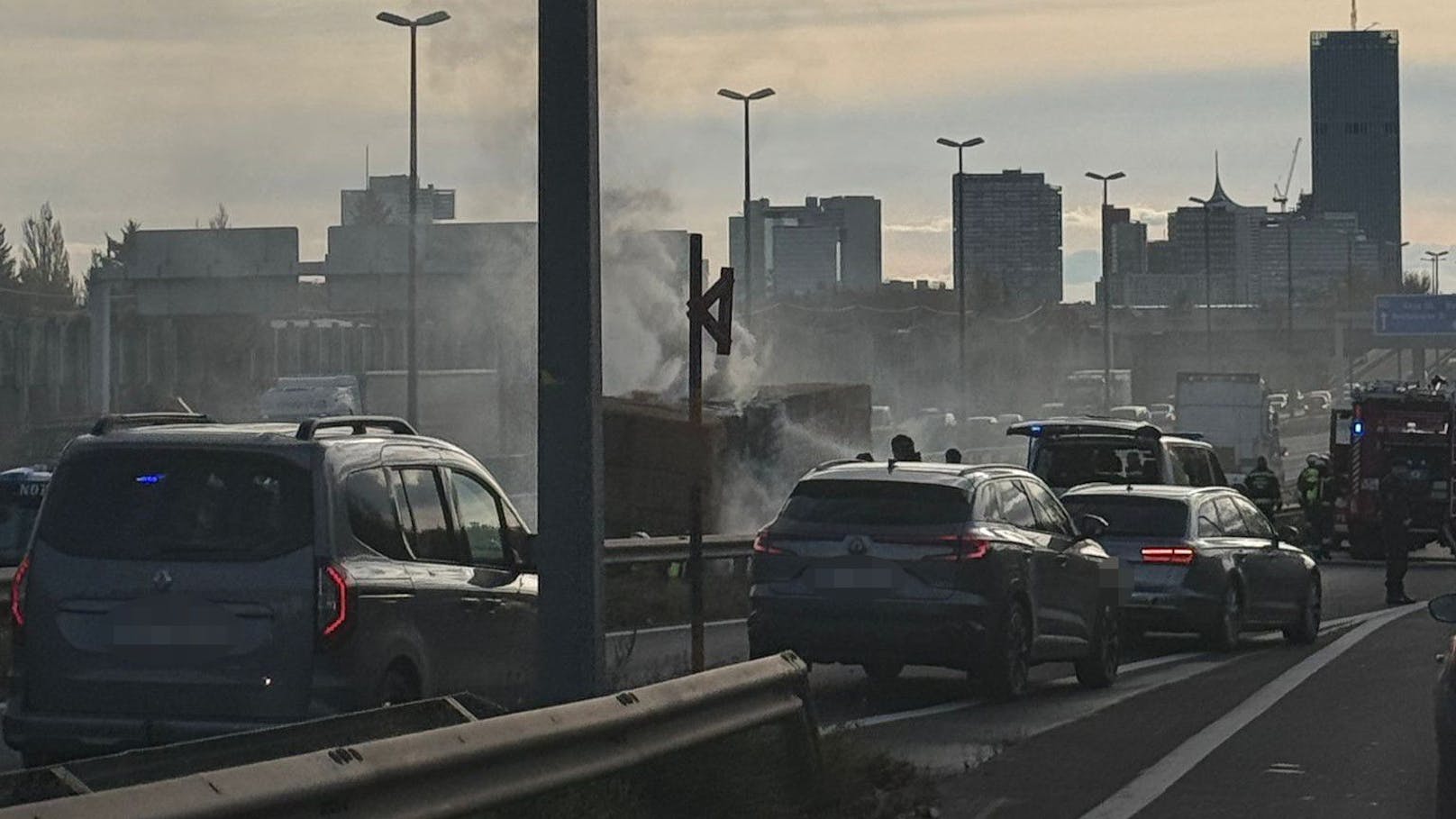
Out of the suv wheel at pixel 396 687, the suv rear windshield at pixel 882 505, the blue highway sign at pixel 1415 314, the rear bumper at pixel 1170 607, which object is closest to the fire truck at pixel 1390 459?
the rear bumper at pixel 1170 607

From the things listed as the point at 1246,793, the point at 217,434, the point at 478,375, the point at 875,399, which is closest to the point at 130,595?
the point at 217,434

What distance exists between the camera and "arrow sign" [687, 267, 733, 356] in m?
14.6

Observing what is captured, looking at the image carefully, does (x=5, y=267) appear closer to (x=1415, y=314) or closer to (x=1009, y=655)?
(x=1415, y=314)

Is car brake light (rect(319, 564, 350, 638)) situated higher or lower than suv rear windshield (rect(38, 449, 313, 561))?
lower

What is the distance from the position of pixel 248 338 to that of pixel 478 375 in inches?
994

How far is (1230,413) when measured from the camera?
68.2 m

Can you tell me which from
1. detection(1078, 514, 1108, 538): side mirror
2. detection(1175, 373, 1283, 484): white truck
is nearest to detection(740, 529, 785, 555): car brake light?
detection(1078, 514, 1108, 538): side mirror

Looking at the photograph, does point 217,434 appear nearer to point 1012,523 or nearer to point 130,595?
point 130,595

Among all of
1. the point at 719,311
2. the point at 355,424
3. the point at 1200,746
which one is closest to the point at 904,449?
the point at 719,311

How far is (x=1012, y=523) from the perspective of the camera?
16.5 meters

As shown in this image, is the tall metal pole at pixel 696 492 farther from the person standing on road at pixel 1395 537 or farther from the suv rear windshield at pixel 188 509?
the person standing on road at pixel 1395 537

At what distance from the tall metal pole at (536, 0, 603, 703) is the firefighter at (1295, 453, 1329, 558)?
114ft

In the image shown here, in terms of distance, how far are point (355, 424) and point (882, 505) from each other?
213 inches

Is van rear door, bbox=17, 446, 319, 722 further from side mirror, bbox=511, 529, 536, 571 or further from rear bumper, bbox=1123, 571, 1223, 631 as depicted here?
rear bumper, bbox=1123, 571, 1223, 631
